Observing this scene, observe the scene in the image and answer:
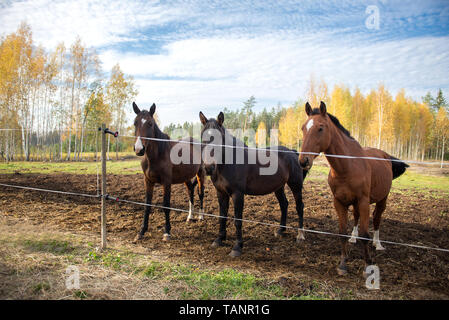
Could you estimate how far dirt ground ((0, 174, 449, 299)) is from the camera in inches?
141

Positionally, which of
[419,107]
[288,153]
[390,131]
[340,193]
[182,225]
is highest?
[419,107]

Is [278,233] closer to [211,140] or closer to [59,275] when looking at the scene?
[211,140]

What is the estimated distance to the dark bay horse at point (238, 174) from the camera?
4434 millimetres

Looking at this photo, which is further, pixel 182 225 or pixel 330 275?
pixel 182 225

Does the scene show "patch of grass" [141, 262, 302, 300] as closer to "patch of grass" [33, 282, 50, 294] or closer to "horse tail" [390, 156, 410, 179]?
"patch of grass" [33, 282, 50, 294]

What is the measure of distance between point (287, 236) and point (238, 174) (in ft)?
6.53

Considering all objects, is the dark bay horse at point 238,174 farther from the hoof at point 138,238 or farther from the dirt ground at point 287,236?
the hoof at point 138,238

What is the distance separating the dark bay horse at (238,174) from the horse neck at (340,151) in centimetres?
162

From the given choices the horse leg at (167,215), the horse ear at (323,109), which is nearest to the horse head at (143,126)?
the horse leg at (167,215)

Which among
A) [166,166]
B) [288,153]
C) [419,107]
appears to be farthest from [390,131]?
[166,166]

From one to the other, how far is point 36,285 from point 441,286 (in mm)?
5538

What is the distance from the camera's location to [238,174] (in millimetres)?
4730

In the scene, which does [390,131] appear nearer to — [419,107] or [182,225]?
[419,107]
